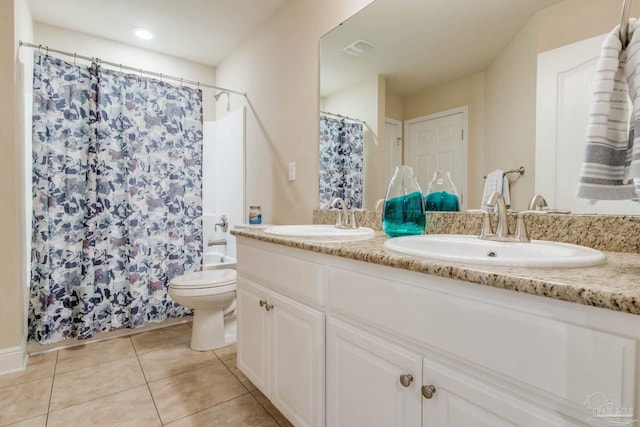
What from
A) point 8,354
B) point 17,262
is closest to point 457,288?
point 17,262

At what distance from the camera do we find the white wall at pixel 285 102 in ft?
6.43

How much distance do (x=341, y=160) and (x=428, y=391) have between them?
4.38 ft

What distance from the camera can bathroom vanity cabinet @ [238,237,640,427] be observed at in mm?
502

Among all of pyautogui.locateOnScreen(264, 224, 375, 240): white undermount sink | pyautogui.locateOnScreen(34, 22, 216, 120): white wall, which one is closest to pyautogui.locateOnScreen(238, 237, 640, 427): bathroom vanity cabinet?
pyautogui.locateOnScreen(264, 224, 375, 240): white undermount sink

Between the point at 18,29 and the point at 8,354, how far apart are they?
185 centimetres

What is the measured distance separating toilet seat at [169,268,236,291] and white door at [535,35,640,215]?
5.70 ft

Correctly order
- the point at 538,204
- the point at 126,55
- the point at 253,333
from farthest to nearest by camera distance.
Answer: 1. the point at 126,55
2. the point at 253,333
3. the point at 538,204

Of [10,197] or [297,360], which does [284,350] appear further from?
[10,197]

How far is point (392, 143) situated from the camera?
151cm

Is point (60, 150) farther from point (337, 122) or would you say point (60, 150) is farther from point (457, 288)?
point (457, 288)

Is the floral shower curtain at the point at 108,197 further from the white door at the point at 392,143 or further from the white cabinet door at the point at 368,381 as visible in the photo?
the white cabinet door at the point at 368,381

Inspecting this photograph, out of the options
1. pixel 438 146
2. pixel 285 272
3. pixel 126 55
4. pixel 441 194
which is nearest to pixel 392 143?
pixel 438 146

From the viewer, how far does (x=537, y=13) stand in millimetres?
1051

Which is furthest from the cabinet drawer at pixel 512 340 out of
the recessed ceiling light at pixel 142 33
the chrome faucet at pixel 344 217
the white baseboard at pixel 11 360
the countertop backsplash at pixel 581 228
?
the recessed ceiling light at pixel 142 33
